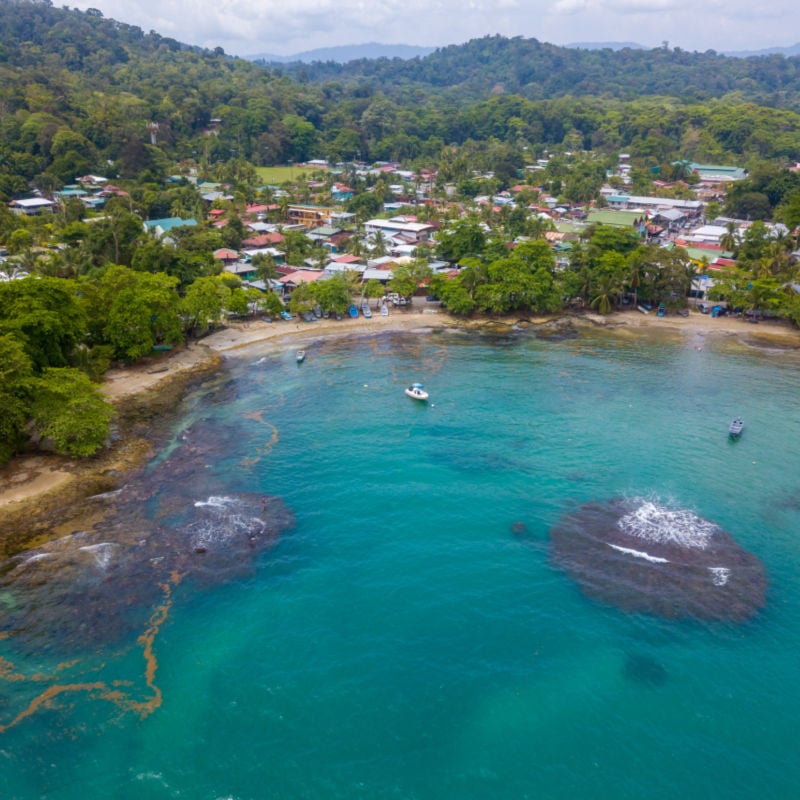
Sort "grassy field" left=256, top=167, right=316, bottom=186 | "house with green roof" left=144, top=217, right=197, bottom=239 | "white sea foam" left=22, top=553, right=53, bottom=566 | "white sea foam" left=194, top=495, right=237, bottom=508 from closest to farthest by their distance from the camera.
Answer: "white sea foam" left=22, top=553, right=53, bottom=566, "white sea foam" left=194, top=495, right=237, bottom=508, "house with green roof" left=144, top=217, right=197, bottom=239, "grassy field" left=256, top=167, right=316, bottom=186

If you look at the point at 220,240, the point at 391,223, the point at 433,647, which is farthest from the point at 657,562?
the point at 391,223

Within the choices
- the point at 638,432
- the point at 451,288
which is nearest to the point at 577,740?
the point at 638,432

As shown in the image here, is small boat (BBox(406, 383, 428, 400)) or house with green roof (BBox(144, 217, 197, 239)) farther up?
house with green roof (BBox(144, 217, 197, 239))

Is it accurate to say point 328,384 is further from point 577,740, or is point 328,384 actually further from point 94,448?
point 577,740

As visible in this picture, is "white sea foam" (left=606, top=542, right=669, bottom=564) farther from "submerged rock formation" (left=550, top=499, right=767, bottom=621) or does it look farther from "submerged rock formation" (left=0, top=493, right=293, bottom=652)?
"submerged rock formation" (left=0, top=493, right=293, bottom=652)

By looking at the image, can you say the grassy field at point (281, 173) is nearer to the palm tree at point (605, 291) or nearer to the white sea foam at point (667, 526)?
the palm tree at point (605, 291)

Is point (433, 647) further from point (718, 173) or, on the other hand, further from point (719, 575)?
point (718, 173)

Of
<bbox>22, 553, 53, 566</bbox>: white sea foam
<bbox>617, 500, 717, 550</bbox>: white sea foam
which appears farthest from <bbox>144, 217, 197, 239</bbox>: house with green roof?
<bbox>617, 500, 717, 550</bbox>: white sea foam

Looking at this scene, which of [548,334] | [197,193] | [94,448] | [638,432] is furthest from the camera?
[197,193]
